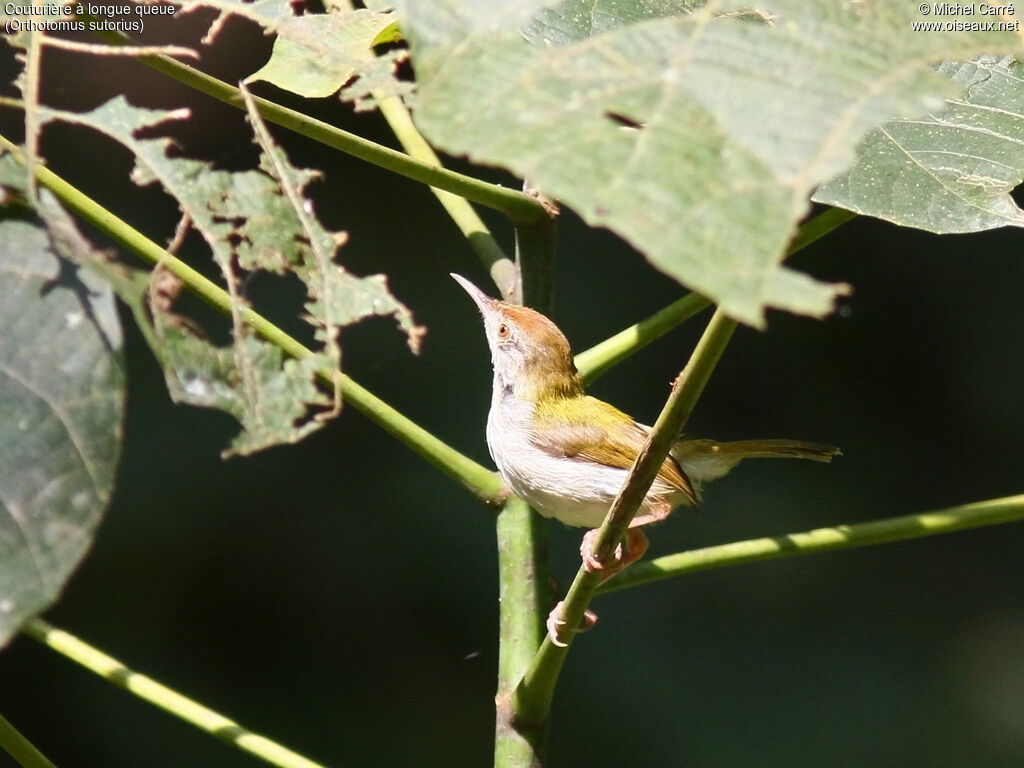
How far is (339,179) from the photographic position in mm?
3912

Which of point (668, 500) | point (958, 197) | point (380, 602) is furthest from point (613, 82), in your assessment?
point (380, 602)

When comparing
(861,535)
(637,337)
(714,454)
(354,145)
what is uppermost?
(354,145)

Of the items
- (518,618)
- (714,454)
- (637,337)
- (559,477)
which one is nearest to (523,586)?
(518,618)

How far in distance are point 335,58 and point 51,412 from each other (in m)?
0.52

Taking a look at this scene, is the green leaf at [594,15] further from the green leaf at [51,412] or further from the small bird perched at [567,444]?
the small bird perched at [567,444]

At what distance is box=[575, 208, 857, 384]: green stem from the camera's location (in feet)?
4.34

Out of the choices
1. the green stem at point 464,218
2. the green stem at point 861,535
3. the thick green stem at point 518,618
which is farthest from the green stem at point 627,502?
the green stem at point 464,218

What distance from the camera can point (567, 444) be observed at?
2477 millimetres

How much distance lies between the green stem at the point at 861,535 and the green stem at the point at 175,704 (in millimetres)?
466

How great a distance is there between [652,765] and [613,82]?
3.35 m

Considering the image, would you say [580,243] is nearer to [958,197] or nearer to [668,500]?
[668,500]

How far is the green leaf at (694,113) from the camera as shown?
0.52m

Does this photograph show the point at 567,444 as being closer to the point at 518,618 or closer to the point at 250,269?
the point at 518,618

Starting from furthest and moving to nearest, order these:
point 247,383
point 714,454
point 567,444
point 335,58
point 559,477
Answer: point 714,454 < point 567,444 < point 559,477 < point 335,58 < point 247,383
